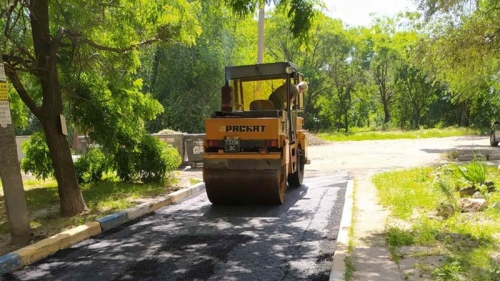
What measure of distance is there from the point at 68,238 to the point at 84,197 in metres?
3.43

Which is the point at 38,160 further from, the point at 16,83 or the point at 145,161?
the point at 16,83

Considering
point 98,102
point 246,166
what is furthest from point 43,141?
point 246,166

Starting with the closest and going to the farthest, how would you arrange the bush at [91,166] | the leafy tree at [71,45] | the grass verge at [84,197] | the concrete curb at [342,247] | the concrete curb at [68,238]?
the concrete curb at [342,247], the concrete curb at [68,238], the grass verge at [84,197], the leafy tree at [71,45], the bush at [91,166]

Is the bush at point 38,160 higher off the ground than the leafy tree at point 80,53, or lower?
lower

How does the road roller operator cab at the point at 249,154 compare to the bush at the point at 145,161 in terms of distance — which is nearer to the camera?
the road roller operator cab at the point at 249,154

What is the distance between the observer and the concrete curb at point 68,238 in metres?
5.64

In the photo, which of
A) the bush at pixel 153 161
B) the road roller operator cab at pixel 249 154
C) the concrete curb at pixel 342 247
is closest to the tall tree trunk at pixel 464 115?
the bush at pixel 153 161

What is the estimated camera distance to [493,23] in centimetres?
1373

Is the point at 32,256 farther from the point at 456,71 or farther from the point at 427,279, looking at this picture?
the point at 456,71

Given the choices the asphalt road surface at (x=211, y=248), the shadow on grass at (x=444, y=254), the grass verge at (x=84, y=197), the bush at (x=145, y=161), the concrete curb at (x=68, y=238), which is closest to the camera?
the shadow on grass at (x=444, y=254)

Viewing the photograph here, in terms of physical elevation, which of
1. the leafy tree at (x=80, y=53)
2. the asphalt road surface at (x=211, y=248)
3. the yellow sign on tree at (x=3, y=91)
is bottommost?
the asphalt road surface at (x=211, y=248)

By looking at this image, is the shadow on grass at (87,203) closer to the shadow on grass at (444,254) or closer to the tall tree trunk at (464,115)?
the shadow on grass at (444,254)

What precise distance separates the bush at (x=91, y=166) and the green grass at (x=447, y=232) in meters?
7.53

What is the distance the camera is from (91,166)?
12359 mm
